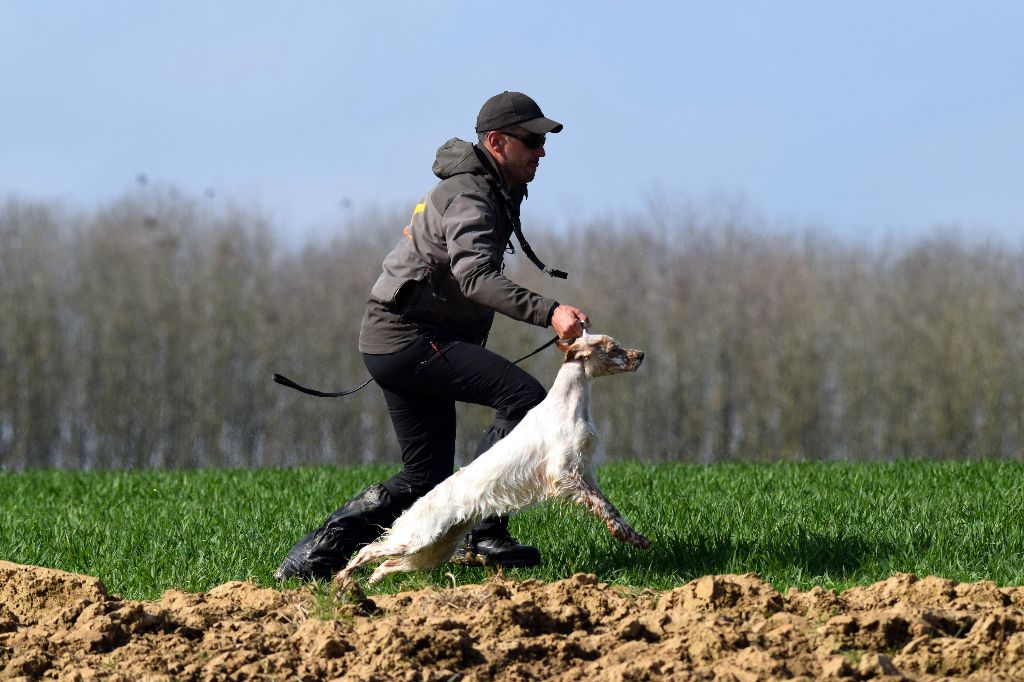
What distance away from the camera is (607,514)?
5680 millimetres

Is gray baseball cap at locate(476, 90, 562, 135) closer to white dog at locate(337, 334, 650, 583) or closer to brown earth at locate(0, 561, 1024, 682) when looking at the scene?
white dog at locate(337, 334, 650, 583)

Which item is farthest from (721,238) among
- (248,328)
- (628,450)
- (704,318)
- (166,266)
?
(166,266)

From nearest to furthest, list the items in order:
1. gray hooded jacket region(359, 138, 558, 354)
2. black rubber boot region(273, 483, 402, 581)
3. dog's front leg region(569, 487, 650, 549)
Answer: dog's front leg region(569, 487, 650, 549), gray hooded jacket region(359, 138, 558, 354), black rubber boot region(273, 483, 402, 581)

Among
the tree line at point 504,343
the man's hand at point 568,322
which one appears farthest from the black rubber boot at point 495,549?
the tree line at point 504,343

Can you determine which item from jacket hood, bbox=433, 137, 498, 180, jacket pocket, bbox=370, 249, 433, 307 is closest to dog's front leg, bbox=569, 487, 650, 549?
jacket pocket, bbox=370, 249, 433, 307

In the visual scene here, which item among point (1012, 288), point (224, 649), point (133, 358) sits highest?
point (1012, 288)

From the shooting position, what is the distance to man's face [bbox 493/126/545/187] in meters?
6.17

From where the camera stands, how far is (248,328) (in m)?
22.3

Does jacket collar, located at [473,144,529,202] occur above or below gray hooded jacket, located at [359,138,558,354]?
above

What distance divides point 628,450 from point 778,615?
684 inches

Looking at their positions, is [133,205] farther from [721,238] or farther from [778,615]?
[778,615]

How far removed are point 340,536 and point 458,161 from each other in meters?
2.14

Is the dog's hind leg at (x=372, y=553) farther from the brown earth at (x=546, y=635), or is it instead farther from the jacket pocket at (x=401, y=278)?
the jacket pocket at (x=401, y=278)

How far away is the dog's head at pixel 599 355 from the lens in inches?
223
